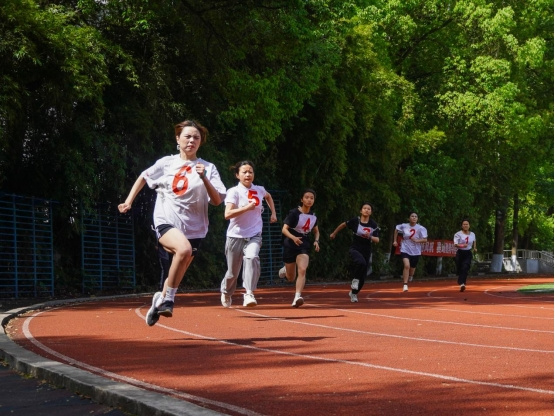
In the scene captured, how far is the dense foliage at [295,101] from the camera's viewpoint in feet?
73.2

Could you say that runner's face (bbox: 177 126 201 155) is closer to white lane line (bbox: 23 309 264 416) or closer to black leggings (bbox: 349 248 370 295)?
white lane line (bbox: 23 309 264 416)

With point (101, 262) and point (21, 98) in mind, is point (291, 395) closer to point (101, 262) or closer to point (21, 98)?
point (21, 98)

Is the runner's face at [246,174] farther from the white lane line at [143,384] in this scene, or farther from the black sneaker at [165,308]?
the white lane line at [143,384]

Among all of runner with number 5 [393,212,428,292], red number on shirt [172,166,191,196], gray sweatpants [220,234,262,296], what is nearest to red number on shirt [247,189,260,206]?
gray sweatpants [220,234,262,296]

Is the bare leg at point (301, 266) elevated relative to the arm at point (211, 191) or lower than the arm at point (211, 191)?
lower

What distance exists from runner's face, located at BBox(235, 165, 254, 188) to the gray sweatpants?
836 mm

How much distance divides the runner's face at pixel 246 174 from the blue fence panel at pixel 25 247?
7564 millimetres

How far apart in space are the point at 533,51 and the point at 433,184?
24.3ft

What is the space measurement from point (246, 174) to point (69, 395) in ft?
23.8

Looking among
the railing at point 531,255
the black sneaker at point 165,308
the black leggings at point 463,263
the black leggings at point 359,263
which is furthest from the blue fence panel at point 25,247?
the railing at point 531,255

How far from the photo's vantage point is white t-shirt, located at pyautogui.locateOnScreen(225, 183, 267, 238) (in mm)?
14414

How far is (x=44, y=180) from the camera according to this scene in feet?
75.2

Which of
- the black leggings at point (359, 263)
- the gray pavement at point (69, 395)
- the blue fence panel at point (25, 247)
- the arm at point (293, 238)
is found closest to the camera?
the gray pavement at point (69, 395)

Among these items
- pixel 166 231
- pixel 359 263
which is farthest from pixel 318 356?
pixel 359 263
